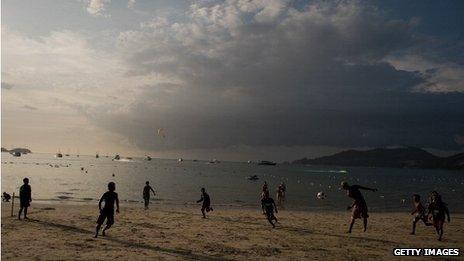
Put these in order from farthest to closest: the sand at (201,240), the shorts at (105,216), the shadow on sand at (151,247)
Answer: the shorts at (105,216)
the sand at (201,240)
the shadow on sand at (151,247)

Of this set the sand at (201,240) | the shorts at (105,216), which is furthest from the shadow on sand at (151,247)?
the shorts at (105,216)

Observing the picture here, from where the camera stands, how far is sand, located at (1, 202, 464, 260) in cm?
1292

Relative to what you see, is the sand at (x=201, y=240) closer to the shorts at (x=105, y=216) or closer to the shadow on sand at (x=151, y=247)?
the shadow on sand at (x=151, y=247)

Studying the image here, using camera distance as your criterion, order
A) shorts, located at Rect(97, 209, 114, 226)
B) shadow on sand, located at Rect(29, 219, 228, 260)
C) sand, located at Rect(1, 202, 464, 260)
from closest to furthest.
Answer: shadow on sand, located at Rect(29, 219, 228, 260) < sand, located at Rect(1, 202, 464, 260) < shorts, located at Rect(97, 209, 114, 226)

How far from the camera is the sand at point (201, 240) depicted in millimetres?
12922

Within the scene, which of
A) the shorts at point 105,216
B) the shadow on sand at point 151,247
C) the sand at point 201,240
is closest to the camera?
the shadow on sand at point 151,247

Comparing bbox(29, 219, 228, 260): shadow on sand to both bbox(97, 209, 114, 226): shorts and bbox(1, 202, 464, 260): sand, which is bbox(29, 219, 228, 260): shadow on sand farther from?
bbox(97, 209, 114, 226): shorts

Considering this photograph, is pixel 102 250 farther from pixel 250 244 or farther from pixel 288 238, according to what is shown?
pixel 288 238

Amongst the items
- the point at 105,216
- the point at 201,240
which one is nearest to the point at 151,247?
the point at 201,240

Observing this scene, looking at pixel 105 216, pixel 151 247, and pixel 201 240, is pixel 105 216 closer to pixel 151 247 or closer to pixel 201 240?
pixel 151 247

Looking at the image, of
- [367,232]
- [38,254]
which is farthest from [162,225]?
[367,232]

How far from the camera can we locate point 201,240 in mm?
15836

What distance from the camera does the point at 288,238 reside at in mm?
16875

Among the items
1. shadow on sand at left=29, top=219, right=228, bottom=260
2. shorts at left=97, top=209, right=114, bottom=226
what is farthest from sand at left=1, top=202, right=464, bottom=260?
shorts at left=97, top=209, right=114, bottom=226
